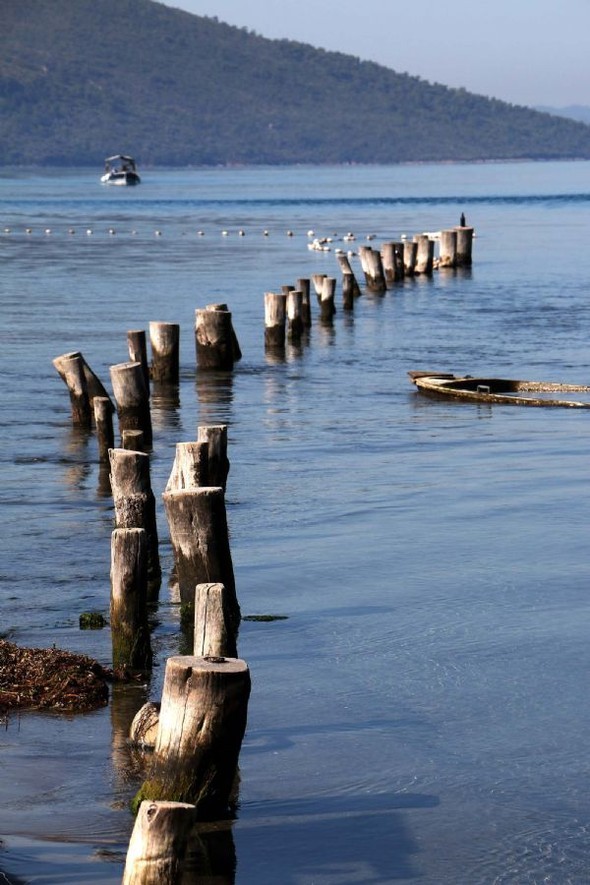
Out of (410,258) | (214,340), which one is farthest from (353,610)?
(410,258)

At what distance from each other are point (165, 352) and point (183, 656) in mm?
16331

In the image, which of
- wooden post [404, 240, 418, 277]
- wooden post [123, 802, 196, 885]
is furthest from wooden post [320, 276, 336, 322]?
wooden post [123, 802, 196, 885]

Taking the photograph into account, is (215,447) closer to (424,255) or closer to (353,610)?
(353,610)

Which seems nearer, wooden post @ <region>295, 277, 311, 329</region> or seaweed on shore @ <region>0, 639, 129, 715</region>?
seaweed on shore @ <region>0, 639, 129, 715</region>

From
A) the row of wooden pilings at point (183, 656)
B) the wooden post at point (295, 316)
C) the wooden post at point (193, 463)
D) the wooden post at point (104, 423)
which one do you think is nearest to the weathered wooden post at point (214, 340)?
the wooden post at point (295, 316)

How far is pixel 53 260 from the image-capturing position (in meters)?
56.9

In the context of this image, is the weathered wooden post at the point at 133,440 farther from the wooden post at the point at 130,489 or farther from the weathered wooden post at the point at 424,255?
the weathered wooden post at the point at 424,255

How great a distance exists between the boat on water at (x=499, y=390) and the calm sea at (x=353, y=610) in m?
0.36

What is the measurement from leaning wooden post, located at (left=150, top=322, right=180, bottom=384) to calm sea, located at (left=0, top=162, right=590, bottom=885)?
46 cm

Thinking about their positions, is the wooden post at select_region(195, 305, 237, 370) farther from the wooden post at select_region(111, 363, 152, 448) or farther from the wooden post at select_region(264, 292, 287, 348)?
the wooden post at select_region(111, 363, 152, 448)

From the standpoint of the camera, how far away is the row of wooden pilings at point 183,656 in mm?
6758

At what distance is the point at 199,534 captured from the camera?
11.1 m

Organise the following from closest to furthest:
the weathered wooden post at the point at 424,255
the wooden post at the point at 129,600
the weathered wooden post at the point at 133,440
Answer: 1. the wooden post at the point at 129,600
2. the weathered wooden post at the point at 133,440
3. the weathered wooden post at the point at 424,255

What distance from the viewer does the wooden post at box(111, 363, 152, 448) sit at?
18.5 m
